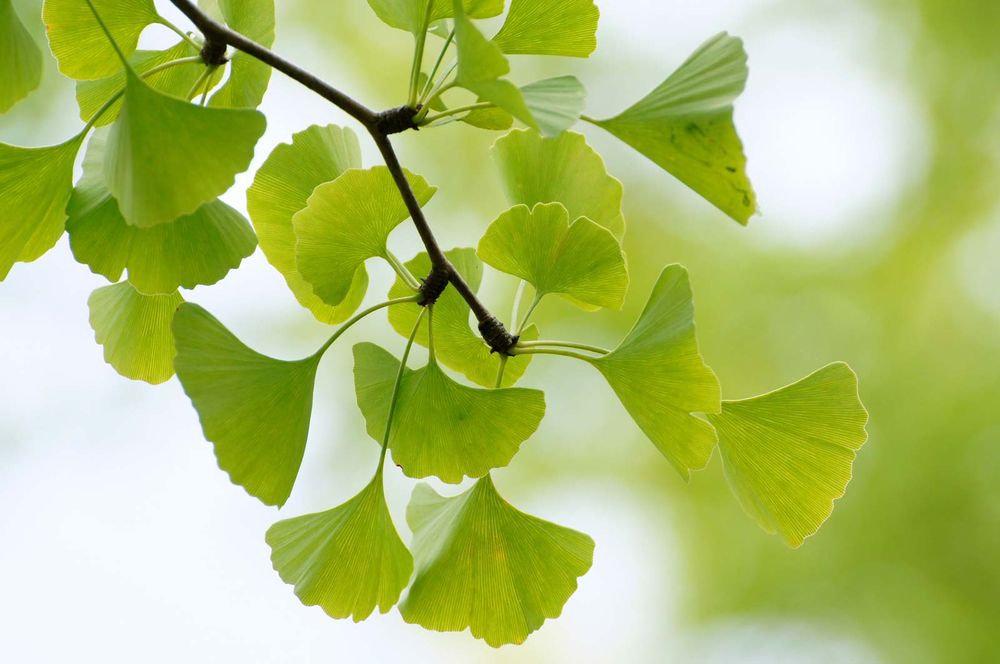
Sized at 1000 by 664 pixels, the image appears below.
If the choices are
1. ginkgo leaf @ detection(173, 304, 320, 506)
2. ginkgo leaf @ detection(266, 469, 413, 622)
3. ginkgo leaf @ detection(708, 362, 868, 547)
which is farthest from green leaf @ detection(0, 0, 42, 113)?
ginkgo leaf @ detection(708, 362, 868, 547)

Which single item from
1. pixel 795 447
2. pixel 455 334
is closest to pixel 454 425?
pixel 455 334

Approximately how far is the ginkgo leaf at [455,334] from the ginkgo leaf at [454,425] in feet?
0.14

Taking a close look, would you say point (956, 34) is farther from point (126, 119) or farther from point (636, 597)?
point (126, 119)

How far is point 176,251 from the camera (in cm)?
41

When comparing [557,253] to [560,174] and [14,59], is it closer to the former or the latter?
[560,174]

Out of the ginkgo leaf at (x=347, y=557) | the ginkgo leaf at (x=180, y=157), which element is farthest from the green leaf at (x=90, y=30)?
the ginkgo leaf at (x=347, y=557)

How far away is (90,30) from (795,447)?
41 centimetres

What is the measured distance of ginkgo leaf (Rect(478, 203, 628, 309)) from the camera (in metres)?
0.41

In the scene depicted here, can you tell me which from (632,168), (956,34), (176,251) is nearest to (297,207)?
(176,251)

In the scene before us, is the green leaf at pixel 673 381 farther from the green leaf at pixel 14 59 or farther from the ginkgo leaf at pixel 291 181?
the green leaf at pixel 14 59

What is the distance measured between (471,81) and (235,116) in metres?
0.10

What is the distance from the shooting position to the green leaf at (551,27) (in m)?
0.41

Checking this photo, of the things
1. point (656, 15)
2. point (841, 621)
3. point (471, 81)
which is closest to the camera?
point (471, 81)

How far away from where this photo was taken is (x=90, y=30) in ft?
1.46
